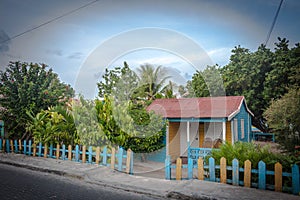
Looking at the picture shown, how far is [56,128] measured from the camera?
10.5 meters

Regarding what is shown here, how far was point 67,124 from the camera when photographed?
1062 centimetres

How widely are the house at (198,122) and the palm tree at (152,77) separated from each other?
9.91 metres

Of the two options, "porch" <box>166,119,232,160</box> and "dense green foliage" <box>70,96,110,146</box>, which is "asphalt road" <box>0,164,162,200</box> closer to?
"dense green foliage" <box>70,96,110,146</box>

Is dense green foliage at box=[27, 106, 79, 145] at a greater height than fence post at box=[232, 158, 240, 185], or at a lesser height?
greater

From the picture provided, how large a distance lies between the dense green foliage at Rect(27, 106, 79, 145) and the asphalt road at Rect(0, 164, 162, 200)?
2717mm

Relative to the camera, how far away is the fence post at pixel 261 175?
19.8 ft

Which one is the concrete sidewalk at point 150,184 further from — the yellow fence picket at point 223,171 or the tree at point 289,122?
the tree at point 289,122

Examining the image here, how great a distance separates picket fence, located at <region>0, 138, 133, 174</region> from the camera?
27.1 ft

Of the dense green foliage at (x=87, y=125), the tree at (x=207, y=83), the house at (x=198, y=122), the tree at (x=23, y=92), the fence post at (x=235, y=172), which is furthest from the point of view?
the tree at (x=207, y=83)

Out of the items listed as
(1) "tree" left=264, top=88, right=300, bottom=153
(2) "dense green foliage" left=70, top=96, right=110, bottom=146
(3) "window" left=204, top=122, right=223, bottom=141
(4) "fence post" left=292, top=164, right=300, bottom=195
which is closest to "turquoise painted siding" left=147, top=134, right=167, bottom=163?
(3) "window" left=204, top=122, right=223, bottom=141

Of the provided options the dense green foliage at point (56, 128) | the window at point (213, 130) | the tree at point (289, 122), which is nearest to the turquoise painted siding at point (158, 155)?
the window at point (213, 130)

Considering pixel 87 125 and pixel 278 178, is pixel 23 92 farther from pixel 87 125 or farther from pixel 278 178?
pixel 278 178

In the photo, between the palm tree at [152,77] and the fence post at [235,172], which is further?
the palm tree at [152,77]

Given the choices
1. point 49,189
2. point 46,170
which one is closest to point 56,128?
point 46,170
